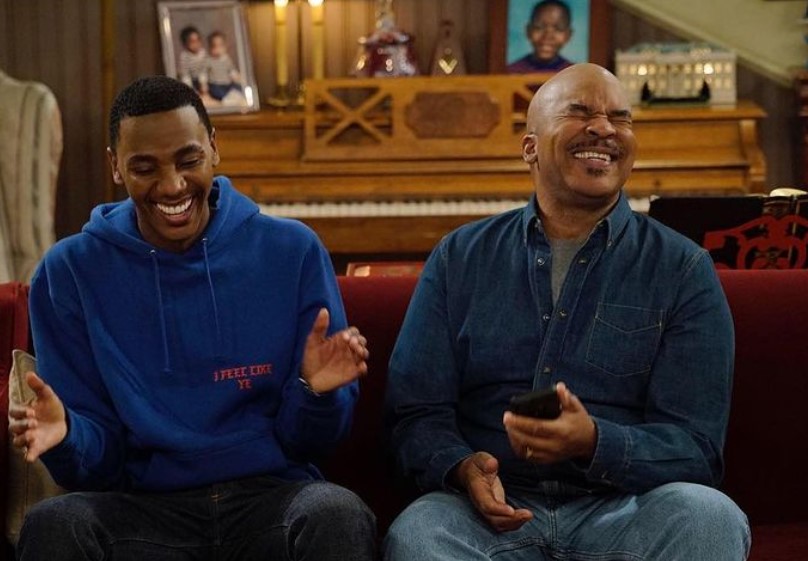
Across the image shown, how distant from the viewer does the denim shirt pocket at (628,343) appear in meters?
Answer: 2.26

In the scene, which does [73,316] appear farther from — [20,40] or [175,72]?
→ [20,40]

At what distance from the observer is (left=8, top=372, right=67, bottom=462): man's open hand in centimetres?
200

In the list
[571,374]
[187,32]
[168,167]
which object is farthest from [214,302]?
[187,32]

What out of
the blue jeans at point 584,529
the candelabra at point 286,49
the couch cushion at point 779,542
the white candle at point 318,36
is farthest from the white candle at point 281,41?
the blue jeans at point 584,529

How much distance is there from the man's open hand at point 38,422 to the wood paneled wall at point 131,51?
3.38 meters

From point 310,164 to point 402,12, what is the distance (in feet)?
2.59

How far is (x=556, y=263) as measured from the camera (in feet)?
7.79

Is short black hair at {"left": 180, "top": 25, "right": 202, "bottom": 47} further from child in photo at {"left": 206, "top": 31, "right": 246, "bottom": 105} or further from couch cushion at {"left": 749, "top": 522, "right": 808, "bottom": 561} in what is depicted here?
couch cushion at {"left": 749, "top": 522, "right": 808, "bottom": 561}

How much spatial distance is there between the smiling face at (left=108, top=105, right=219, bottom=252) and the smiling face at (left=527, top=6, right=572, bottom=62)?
9.73ft

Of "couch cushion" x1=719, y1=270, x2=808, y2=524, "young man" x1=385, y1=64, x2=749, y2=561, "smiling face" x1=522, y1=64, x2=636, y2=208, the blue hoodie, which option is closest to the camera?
"young man" x1=385, y1=64, x2=749, y2=561

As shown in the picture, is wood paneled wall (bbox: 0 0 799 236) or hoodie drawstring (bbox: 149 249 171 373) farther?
wood paneled wall (bbox: 0 0 799 236)

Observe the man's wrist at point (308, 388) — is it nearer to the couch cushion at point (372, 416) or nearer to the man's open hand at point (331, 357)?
the man's open hand at point (331, 357)

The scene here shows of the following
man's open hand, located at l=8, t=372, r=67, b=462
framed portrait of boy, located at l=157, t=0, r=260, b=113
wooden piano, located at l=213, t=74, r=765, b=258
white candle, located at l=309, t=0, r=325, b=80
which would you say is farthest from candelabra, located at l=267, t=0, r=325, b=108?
man's open hand, located at l=8, t=372, r=67, b=462

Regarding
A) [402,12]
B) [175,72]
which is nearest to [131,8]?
[175,72]
